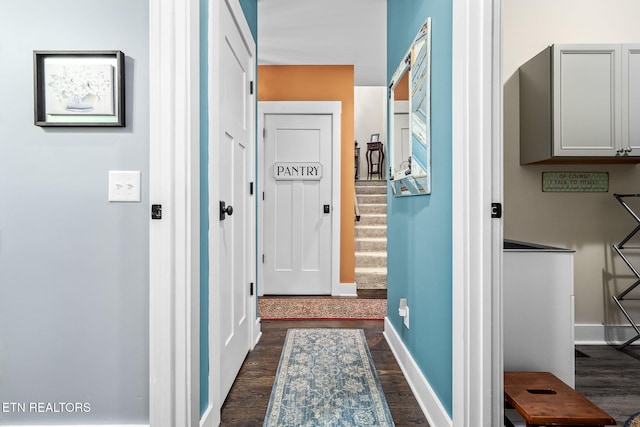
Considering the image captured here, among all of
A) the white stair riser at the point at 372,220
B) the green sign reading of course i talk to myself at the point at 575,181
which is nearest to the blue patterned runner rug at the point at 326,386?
the green sign reading of course i talk to myself at the point at 575,181

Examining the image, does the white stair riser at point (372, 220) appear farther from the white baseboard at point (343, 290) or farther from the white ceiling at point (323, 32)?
the white ceiling at point (323, 32)

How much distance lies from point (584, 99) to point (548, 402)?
1.90 m

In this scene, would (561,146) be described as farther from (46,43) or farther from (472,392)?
(46,43)

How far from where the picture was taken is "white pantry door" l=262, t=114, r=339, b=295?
396 centimetres

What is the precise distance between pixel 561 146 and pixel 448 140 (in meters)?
1.33

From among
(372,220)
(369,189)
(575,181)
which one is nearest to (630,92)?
(575,181)

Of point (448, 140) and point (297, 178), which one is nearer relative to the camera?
point (448, 140)

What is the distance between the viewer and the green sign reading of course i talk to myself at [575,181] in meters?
2.55

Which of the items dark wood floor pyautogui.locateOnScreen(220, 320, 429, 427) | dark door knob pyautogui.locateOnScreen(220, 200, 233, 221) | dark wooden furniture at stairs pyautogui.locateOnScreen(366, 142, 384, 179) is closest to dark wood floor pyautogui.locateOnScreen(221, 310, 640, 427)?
dark wood floor pyautogui.locateOnScreen(220, 320, 429, 427)

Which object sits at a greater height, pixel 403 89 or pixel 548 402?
pixel 403 89

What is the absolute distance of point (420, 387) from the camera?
68.0 inches

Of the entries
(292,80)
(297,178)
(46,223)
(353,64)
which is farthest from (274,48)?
(46,223)

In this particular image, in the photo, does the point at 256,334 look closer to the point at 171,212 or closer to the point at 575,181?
the point at 171,212

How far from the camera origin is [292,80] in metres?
3.97
